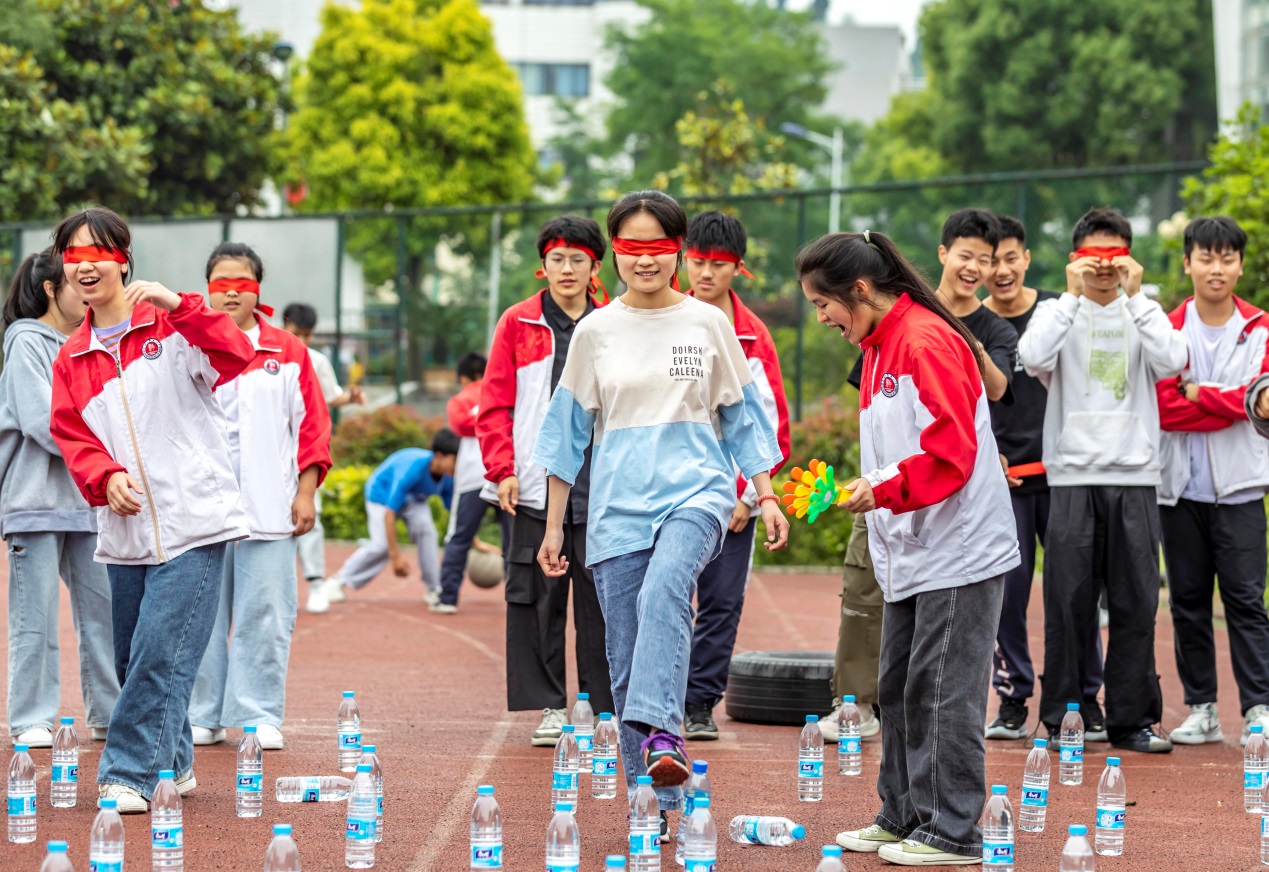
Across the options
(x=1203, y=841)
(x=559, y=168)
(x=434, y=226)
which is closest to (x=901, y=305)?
(x=1203, y=841)

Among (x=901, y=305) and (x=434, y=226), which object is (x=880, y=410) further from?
(x=434, y=226)

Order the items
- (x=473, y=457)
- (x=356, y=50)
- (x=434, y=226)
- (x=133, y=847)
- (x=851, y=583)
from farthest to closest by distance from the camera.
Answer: (x=356, y=50) → (x=434, y=226) → (x=473, y=457) → (x=851, y=583) → (x=133, y=847)

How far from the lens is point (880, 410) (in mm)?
5828

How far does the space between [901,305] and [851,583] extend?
8.05 ft

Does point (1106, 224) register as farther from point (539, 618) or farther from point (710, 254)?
point (539, 618)

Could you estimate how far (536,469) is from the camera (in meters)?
7.98

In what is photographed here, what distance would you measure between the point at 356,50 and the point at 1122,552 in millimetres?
37833

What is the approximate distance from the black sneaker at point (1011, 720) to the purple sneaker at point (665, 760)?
3219 mm

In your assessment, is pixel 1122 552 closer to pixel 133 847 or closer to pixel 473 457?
pixel 133 847

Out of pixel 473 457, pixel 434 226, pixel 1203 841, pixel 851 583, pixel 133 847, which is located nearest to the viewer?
pixel 133 847

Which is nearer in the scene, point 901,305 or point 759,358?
point 901,305

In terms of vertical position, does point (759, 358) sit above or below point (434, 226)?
below

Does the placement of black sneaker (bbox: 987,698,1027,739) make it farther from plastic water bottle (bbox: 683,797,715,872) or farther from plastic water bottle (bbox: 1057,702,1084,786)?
plastic water bottle (bbox: 683,797,715,872)

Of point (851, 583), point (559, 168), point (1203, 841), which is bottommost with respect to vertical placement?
point (1203, 841)
